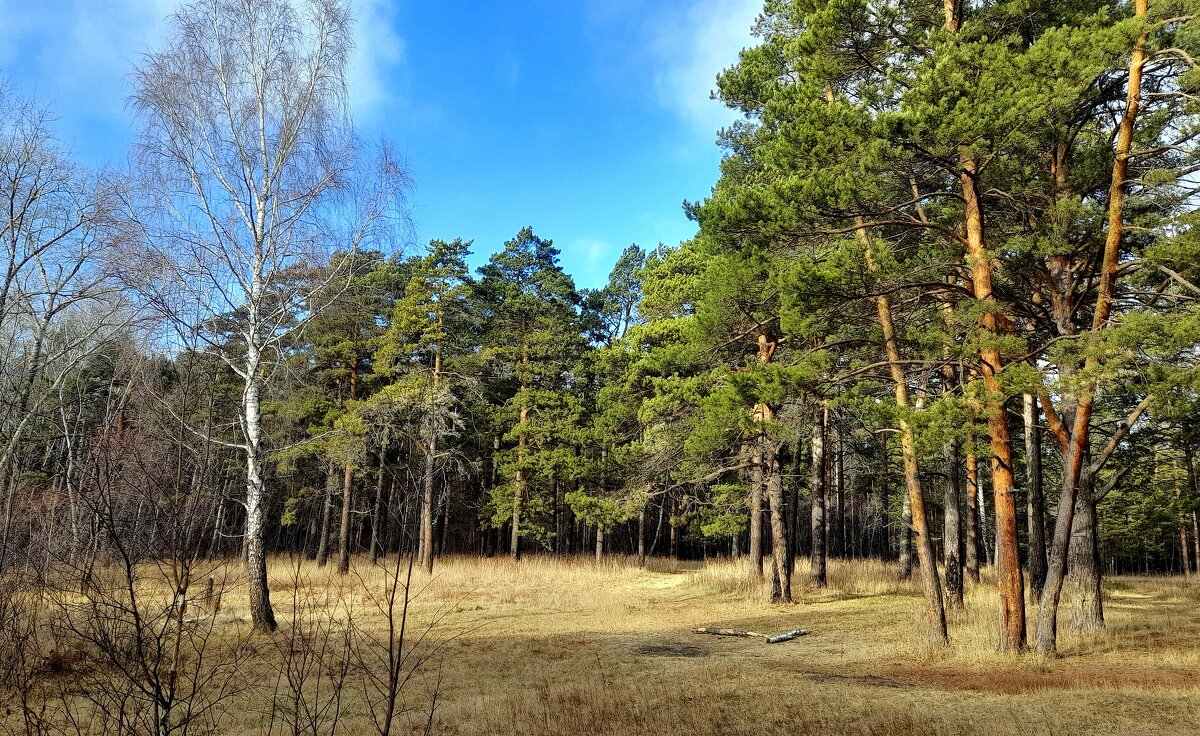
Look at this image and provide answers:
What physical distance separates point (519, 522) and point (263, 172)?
18.8m

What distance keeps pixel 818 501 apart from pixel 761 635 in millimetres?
6877

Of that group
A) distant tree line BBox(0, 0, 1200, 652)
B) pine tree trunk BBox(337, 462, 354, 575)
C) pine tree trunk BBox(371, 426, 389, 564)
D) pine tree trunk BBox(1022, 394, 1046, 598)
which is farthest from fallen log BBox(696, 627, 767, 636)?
pine tree trunk BBox(337, 462, 354, 575)

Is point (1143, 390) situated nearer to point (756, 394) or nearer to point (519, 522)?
point (756, 394)

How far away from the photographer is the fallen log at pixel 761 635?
442 inches

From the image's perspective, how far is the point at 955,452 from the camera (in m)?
14.2

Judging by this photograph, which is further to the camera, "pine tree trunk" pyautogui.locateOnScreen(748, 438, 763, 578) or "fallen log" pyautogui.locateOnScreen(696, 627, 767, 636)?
"pine tree trunk" pyautogui.locateOnScreen(748, 438, 763, 578)

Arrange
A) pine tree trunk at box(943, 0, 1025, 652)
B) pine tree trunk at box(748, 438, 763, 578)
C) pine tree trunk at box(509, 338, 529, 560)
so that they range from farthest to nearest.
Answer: pine tree trunk at box(509, 338, 529, 560) → pine tree trunk at box(748, 438, 763, 578) → pine tree trunk at box(943, 0, 1025, 652)

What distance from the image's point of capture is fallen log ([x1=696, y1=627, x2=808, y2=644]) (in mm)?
11234

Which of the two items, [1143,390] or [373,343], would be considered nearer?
[1143,390]

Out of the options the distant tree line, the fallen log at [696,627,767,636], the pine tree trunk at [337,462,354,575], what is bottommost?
the fallen log at [696,627,767,636]

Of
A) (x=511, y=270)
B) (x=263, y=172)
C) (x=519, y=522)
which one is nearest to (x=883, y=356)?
(x=263, y=172)

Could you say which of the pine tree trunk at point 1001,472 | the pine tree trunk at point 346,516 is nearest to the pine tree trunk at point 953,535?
the pine tree trunk at point 1001,472

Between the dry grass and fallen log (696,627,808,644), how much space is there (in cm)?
19

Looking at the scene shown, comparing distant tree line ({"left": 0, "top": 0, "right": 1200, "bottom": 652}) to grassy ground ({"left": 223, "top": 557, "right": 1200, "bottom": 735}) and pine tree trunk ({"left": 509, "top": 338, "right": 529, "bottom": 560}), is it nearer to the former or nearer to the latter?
grassy ground ({"left": 223, "top": 557, "right": 1200, "bottom": 735})
